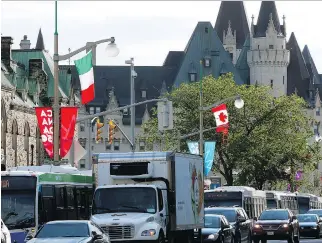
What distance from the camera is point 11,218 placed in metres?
35.1

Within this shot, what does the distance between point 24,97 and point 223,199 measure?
3618cm

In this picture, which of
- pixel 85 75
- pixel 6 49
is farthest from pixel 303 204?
pixel 85 75

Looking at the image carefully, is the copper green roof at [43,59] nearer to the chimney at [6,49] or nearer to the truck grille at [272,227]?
the chimney at [6,49]

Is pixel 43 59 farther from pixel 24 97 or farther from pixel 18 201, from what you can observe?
pixel 18 201

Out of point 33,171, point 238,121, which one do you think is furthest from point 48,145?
point 238,121

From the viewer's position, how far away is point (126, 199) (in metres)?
35.9

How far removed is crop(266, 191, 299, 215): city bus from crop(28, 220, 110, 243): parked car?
43456 mm

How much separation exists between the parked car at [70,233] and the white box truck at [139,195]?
4.10 m

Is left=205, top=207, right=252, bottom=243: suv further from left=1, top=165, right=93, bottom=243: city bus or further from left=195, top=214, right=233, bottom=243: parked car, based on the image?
left=1, top=165, right=93, bottom=243: city bus

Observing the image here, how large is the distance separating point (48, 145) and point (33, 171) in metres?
8.84

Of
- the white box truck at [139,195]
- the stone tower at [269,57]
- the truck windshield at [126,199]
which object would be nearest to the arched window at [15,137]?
the white box truck at [139,195]

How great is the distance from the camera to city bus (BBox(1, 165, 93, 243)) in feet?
115

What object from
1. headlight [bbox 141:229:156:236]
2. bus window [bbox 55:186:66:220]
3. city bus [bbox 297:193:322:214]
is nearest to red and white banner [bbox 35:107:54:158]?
bus window [bbox 55:186:66:220]

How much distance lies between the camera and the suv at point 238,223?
45.8 metres
